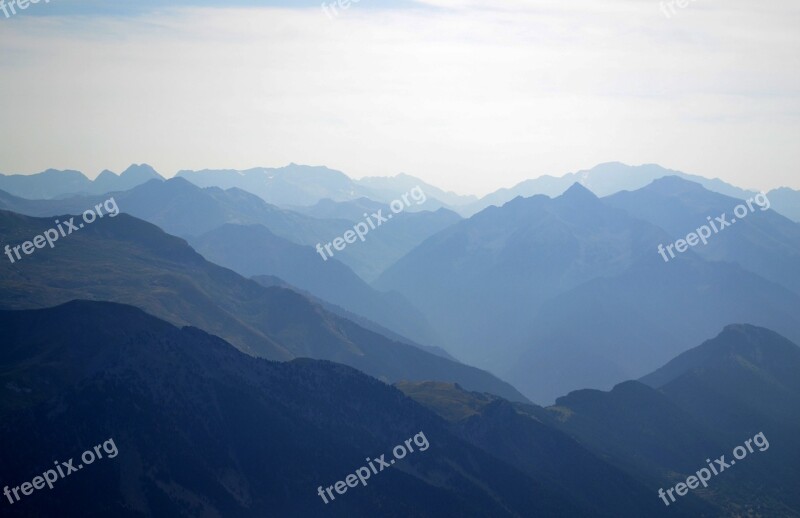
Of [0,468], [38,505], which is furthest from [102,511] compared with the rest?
[0,468]

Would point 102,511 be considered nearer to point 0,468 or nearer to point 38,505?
point 38,505

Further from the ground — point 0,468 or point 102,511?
point 0,468
